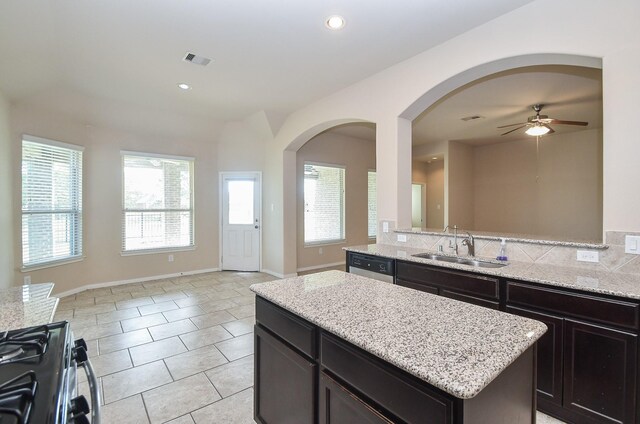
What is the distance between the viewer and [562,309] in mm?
1873

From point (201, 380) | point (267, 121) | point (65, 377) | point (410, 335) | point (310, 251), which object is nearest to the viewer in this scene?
point (65, 377)

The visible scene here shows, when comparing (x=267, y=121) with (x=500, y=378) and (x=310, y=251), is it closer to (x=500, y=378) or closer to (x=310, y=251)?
(x=310, y=251)

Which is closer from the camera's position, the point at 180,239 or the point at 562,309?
the point at 562,309

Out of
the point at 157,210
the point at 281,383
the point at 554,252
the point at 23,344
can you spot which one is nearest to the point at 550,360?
the point at 554,252

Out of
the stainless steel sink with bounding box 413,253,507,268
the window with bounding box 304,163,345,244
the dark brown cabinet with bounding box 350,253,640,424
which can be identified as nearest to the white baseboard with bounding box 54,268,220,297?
the window with bounding box 304,163,345,244

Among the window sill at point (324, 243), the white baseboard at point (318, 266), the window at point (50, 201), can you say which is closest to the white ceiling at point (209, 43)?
the window at point (50, 201)

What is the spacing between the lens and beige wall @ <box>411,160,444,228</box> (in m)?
8.62

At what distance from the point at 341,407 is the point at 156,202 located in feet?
17.5

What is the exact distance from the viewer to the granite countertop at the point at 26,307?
51.0 inches

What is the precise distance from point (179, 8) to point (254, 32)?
0.63 meters

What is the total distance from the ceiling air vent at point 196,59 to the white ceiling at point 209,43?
70mm

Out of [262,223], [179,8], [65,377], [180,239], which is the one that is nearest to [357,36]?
[179,8]

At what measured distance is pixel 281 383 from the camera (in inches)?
61.5

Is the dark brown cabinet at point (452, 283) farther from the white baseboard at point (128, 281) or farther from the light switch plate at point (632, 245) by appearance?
the white baseboard at point (128, 281)
